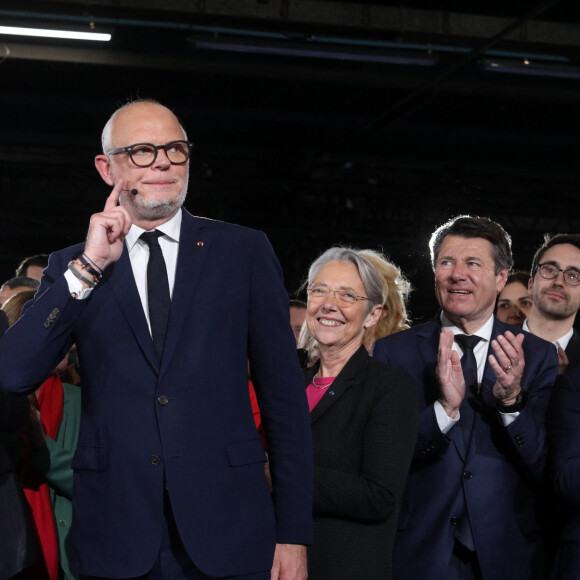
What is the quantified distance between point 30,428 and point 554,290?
1.96 m

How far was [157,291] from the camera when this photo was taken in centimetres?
182

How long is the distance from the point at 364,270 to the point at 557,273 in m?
1.09

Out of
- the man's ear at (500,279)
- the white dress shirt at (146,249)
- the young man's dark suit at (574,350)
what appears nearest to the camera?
the white dress shirt at (146,249)

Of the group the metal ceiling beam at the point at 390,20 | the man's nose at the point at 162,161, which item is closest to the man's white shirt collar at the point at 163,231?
the man's nose at the point at 162,161

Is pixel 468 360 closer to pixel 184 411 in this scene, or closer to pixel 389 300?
pixel 389 300

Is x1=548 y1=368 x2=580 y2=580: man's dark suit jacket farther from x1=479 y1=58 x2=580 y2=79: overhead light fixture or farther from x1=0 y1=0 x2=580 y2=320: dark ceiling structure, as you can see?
x1=479 y1=58 x2=580 y2=79: overhead light fixture

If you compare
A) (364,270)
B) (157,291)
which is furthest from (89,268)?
(364,270)

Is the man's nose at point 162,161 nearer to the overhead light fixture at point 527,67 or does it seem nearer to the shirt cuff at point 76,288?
the shirt cuff at point 76,288

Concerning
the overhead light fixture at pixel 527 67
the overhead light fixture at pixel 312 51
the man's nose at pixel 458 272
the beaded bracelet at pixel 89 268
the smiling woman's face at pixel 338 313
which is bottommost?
the smiling woman's face at pixel 338 313

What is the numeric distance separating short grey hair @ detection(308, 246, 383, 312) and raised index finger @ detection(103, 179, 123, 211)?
0.90 metres

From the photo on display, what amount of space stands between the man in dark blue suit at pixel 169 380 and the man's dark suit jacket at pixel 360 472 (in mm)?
396

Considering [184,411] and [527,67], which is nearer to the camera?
[184,411]

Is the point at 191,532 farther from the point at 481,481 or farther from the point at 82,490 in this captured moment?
the point at 481,481

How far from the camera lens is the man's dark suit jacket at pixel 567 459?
2.40 m
